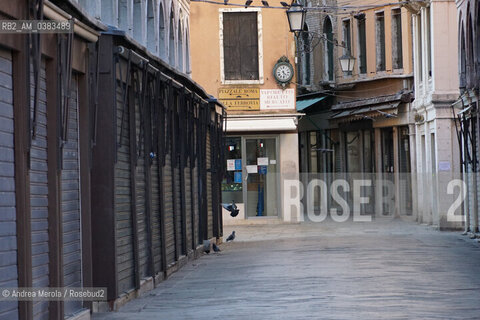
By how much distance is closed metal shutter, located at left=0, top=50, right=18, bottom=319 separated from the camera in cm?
825

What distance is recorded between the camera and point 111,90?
12.8 metres

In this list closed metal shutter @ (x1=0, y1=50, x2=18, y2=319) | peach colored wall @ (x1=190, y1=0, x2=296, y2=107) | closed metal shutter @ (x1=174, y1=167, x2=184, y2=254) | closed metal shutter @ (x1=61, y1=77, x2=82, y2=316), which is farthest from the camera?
peach colored wall @ (x1=190, y1=0, x2=296, y2=107)

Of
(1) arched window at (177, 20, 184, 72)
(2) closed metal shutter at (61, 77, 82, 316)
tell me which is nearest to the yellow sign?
(1) arched window at (177, 20, 184, 72)

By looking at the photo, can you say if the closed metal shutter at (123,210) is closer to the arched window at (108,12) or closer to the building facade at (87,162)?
the building facade at (87,162)

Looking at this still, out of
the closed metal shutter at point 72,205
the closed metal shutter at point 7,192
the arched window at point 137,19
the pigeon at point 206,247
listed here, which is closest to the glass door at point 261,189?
the pigeon at point 206,247

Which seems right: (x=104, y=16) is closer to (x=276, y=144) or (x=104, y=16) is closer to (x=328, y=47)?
(x=276, y=144)

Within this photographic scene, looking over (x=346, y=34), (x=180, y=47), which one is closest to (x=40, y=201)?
(x=180, y=47)

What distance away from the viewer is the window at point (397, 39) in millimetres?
38781

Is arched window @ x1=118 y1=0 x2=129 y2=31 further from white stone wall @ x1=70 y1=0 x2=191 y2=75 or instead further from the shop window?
the shop window

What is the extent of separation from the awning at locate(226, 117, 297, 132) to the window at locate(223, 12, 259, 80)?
4.50ft

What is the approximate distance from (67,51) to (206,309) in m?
3.78

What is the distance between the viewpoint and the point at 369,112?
39969 millimetres

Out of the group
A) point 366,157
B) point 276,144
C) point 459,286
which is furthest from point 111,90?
point 366,157

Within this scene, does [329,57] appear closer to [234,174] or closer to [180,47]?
[234,174]
